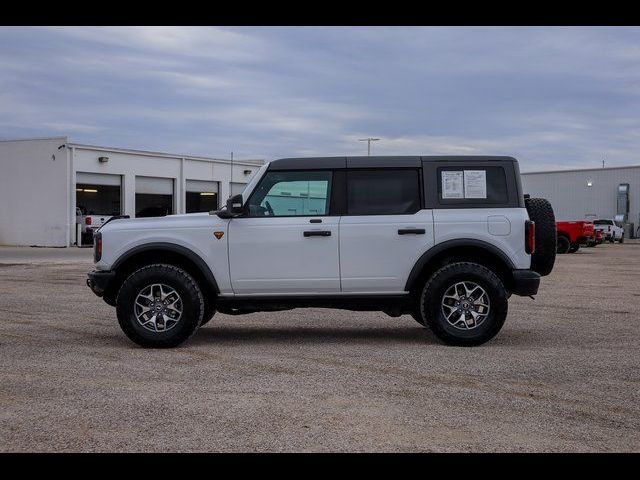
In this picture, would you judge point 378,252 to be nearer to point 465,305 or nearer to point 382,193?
point 382,193

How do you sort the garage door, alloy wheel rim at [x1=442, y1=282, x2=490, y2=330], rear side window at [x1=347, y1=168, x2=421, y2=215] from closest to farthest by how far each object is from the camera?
alloy wheel rim at [x1=442, y1=282, x2=490, y2=330] < rear side window at [x1=347, y1=168, x2=421, y2=215] < the garage door

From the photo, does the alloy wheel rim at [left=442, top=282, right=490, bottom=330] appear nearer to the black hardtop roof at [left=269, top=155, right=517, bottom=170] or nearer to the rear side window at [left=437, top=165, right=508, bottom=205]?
the rear side window at [left=437, top=165, right=508, bottom=205]

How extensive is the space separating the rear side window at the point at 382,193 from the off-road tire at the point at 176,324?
1.88 m

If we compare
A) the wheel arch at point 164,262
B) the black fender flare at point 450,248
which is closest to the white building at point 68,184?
the wheel arch at point 164,262

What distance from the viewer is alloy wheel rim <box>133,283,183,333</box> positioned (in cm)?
868

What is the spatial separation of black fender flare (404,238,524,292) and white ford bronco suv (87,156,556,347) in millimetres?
12

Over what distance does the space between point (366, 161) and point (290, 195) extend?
90 centimetres

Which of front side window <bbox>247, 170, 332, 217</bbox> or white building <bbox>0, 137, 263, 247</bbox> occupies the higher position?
white building <bbox>0, 137, 263, 247</bbox>

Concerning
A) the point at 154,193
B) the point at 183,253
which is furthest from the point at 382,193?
the point at 154,193

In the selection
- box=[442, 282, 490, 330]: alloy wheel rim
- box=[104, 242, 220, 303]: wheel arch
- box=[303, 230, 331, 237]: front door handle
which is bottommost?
box=[442, 282, 490, 330]: alloy wheel rim

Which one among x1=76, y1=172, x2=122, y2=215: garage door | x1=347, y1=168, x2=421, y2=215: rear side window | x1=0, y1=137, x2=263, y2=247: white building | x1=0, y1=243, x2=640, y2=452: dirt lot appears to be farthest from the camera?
x1=76, y1=172, x2=122, y2=215: garage door

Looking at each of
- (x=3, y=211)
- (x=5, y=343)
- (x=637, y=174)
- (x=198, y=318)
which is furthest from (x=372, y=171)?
(x=637, y=174)

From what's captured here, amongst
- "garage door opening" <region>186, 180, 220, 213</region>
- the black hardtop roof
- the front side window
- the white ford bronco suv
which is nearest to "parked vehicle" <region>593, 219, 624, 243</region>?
"garage door opening" <region>186, 180, 220, 213</region>
